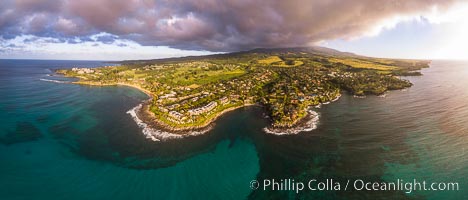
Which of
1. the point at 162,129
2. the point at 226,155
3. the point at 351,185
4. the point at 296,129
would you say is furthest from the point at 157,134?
the point at 351,185

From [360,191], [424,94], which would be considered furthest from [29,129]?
[424,94]

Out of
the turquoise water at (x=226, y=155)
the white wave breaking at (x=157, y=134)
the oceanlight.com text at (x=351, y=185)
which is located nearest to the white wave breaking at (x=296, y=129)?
the turquoise water at (x=226, y=155)

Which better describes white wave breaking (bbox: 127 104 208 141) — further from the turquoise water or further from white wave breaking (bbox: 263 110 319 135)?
white wave breaking (bbox: 263 110 319 135)

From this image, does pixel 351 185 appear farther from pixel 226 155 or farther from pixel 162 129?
pixel 162 129

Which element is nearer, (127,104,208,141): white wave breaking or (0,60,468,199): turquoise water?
(0,60,468,199): turquoise water

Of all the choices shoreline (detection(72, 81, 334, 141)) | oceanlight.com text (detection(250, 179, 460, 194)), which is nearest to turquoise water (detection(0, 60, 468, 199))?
oceanlight.com text (detection(250, 179, 460, 194))

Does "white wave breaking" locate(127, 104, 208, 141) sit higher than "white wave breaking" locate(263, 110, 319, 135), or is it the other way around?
"white wave breaking" locate(263, 110, 319, 135)

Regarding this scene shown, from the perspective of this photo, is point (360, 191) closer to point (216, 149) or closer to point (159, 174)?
point (216, 149)

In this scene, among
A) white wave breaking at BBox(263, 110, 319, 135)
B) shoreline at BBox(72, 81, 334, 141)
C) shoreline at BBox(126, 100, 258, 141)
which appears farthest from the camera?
white wave breaking at BBox(263, 110, 319, 135)

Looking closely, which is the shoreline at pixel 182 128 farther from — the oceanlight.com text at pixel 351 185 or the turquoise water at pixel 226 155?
the oceanlight.com text at pixel 351 185
